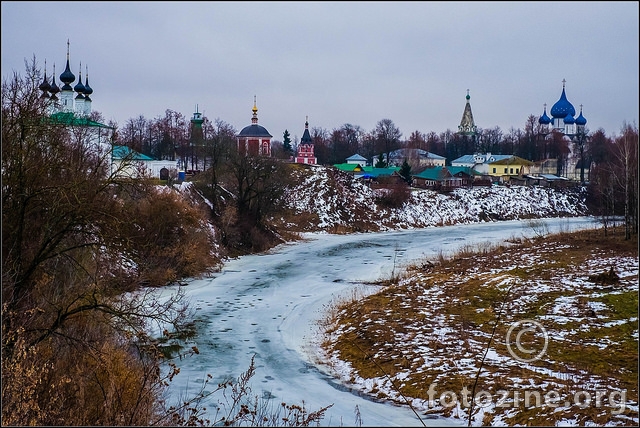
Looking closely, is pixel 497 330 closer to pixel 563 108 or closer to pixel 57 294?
pixel 57 294

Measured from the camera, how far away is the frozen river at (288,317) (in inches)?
366

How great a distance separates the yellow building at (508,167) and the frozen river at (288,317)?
3163cm

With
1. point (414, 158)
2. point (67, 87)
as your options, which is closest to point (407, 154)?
point (414, 158)

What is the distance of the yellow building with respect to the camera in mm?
59719


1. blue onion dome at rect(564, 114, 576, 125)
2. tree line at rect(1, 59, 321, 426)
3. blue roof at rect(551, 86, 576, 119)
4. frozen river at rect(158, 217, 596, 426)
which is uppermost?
blue roof at rect(551, 86, 576, 119)

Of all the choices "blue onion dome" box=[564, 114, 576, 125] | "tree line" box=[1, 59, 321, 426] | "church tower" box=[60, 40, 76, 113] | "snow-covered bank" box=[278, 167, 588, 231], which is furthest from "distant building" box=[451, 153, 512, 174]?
"tree line" box=[1, 59, 321, 426]

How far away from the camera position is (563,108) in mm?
72000

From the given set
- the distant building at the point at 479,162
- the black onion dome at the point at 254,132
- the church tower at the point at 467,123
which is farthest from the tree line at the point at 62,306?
the church tower at the point at 467,123

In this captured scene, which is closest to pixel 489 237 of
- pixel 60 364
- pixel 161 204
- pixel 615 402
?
pixel 161 204

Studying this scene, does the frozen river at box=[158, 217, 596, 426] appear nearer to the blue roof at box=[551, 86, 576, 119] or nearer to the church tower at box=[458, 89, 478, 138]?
the blue roof at box=[551, 86, 576, 119]

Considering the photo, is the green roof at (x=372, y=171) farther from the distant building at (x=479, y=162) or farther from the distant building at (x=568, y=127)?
the distant building at (x=568, y=127)

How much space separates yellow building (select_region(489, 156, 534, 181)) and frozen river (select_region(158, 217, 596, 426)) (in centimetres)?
3163

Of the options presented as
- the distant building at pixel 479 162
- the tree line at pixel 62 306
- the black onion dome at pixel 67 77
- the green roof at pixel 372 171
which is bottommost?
the tree line at pixel 62 306

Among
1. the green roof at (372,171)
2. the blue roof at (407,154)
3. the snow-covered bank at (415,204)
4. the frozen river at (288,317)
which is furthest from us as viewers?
the blue roof at (407,154)
